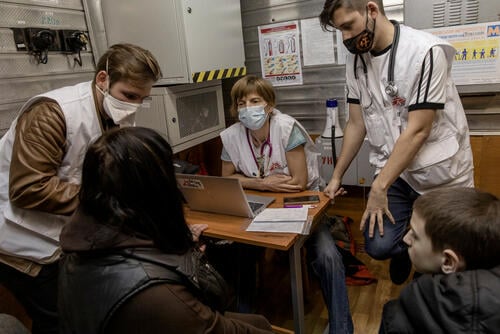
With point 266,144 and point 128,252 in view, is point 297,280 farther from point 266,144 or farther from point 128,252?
point 128,252

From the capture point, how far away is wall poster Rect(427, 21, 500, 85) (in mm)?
1962

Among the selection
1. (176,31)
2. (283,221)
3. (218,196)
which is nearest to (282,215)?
(283,221)

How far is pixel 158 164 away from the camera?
2.84 ft

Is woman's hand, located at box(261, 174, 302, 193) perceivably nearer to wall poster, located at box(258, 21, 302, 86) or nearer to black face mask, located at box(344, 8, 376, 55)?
black face mask, located at box(344, 8, 376, 55)

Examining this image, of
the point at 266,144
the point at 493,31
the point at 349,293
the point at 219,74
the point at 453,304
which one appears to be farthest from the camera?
the point at 219,74

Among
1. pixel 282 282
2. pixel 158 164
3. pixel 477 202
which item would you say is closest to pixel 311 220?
pixel 477 202

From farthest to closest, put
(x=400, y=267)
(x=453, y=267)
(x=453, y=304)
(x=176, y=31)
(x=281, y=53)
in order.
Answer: (x=281, y=53) < (x=176, y=31) < (x=400, y=267) < (x=453, y=267) < (x=453, y=304)

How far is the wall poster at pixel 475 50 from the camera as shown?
1962mm

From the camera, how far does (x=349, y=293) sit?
2301 millimetres

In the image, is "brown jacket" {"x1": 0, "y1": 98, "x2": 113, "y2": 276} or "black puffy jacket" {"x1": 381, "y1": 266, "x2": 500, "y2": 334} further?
"brown jacket" {"x1": 0, "y1": 98, "x2": 113, "y2": 276}

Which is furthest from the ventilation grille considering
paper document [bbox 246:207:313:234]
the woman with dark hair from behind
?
the woman with dark hair from behind

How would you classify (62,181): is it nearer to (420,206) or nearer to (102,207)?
(102,207)

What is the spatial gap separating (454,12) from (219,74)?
4.61ft

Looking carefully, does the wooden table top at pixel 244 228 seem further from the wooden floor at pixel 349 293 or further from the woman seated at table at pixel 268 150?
the wooden floor at pixel 349 293
